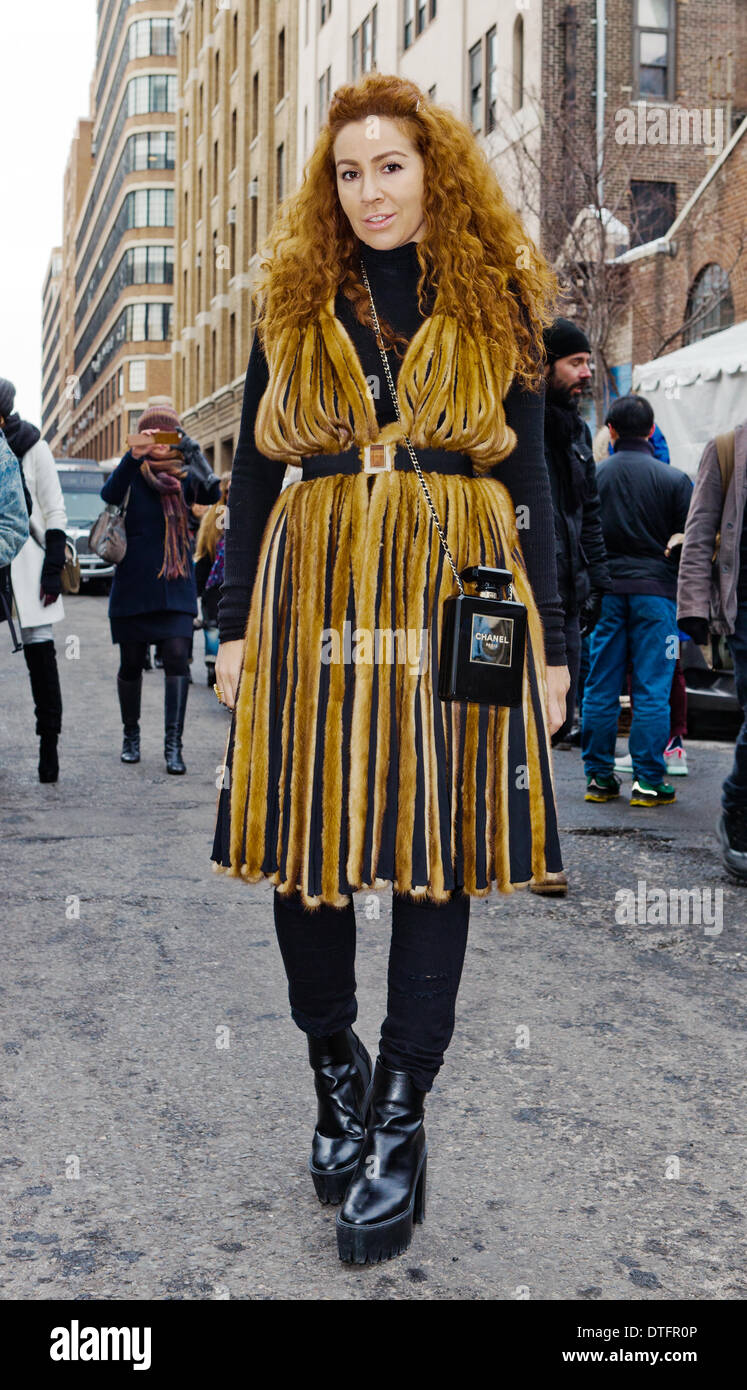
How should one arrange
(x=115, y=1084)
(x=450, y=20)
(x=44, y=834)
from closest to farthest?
(x=115, y=1084)
(x=44, y=834)
(x=450, y=20)

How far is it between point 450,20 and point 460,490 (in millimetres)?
28117

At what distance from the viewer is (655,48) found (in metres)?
24.8

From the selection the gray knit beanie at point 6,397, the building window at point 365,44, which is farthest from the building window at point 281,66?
the gray knit beanie at point 6,397

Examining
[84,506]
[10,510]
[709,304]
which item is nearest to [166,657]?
[10,510]

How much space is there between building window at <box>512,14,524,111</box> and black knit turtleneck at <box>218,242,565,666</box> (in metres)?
23.5

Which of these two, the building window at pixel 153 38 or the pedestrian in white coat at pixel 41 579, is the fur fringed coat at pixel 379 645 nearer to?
the pedestrian in white coat at pixel 41 579

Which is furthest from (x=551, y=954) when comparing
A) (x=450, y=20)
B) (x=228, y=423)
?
(x=228, y=423)

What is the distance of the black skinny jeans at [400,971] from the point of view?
253 centimetres

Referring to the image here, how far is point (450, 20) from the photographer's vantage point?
27.9 meters

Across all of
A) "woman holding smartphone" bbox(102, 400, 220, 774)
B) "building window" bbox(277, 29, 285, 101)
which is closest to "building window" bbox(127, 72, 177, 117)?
"building window" bbox(277, 29, 285, 101)

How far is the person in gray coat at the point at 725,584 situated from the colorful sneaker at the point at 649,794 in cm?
162

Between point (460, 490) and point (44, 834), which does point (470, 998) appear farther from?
point (44, 834)

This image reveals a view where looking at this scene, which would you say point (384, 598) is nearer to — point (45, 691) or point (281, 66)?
point (45, 691)

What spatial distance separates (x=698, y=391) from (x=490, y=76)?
16.8 meters
